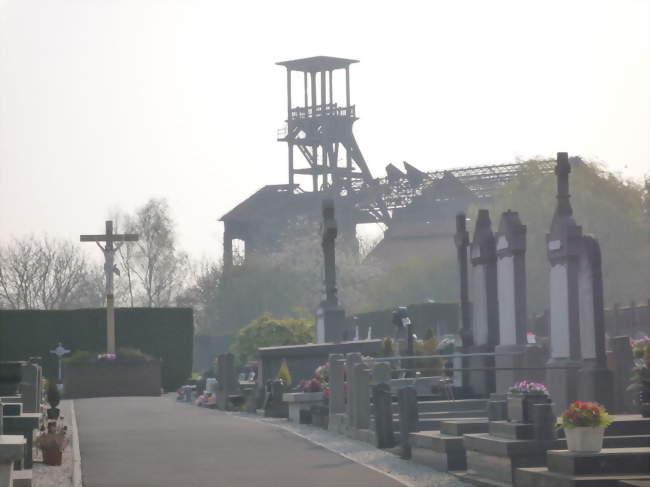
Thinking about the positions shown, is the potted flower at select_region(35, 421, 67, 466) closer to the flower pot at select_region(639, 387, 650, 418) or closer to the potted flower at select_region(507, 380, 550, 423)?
the potted flower at select_region(507, 380, 550, 423)

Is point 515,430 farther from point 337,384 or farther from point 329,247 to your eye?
point 329,247

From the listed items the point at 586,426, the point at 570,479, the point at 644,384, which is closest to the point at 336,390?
the point at 644,384

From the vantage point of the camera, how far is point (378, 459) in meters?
19.7

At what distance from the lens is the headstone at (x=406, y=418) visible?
64.4 ft

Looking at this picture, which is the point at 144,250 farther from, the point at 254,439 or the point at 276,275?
the point at 254,439

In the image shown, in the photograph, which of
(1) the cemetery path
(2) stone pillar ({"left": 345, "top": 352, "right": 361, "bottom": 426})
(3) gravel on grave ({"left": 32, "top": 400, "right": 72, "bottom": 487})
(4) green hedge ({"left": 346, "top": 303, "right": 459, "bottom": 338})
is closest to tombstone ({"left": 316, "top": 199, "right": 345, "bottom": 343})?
(1) the cemetery path

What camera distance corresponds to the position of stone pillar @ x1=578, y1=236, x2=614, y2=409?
21.3m

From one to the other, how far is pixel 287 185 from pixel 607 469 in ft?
251

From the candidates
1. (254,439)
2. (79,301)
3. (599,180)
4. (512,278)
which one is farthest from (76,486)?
(79,301)

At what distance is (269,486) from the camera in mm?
16484

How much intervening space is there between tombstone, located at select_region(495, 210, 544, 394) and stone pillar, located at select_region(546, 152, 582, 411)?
6.34 ft

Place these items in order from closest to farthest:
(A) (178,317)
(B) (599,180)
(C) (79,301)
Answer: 1. (A) (178,317)
2. (B) (599,180)
3. (C) (79,301)

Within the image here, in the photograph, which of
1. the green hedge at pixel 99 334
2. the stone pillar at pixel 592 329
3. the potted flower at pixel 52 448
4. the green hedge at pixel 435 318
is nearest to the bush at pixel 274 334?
the green hedge at pixel 99 334

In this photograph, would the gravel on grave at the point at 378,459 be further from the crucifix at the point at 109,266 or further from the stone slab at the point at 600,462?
the crucifix at the point at 109,266
